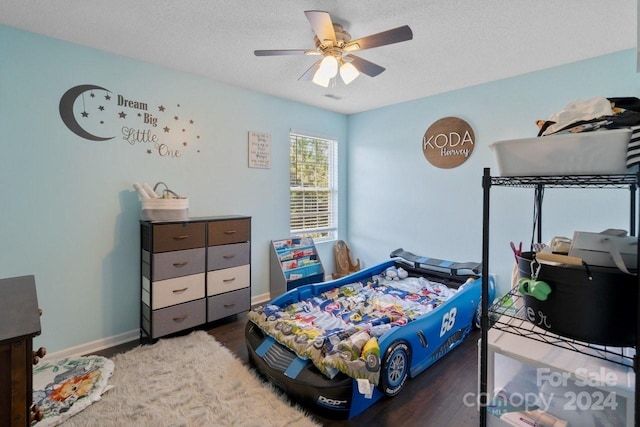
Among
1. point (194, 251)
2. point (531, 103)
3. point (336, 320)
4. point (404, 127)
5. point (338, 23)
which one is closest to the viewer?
point (338, 23)

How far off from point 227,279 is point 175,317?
542 mm

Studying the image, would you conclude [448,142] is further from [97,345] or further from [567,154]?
[97,345]

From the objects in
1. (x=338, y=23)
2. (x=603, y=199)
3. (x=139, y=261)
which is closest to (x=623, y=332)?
(x=338, y=23)

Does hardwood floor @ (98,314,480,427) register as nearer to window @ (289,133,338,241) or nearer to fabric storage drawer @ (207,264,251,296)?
fabric storage drawer @ (207,264,251,296)

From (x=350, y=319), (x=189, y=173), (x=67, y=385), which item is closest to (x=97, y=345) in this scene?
(x=67, y=385)

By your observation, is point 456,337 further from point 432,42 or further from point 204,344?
point 432,42

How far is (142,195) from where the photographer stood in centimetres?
255

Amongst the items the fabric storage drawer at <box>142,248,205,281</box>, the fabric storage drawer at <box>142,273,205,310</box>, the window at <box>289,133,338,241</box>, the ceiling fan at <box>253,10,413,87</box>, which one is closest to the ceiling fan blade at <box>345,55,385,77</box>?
the ceiling fan at <box>253,10,413,87</box>

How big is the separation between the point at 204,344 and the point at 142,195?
1367mm

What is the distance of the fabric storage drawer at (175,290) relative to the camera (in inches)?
98.7

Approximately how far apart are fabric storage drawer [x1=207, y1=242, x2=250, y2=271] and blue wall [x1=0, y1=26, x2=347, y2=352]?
490mm

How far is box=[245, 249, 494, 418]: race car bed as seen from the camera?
1747 mm

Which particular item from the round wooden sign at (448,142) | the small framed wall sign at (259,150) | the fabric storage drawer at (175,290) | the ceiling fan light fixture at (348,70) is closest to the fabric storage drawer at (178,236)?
the fabric storage drawer at (175,290)

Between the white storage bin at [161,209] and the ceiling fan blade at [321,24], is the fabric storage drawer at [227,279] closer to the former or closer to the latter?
the white storage bin at [161,209]
